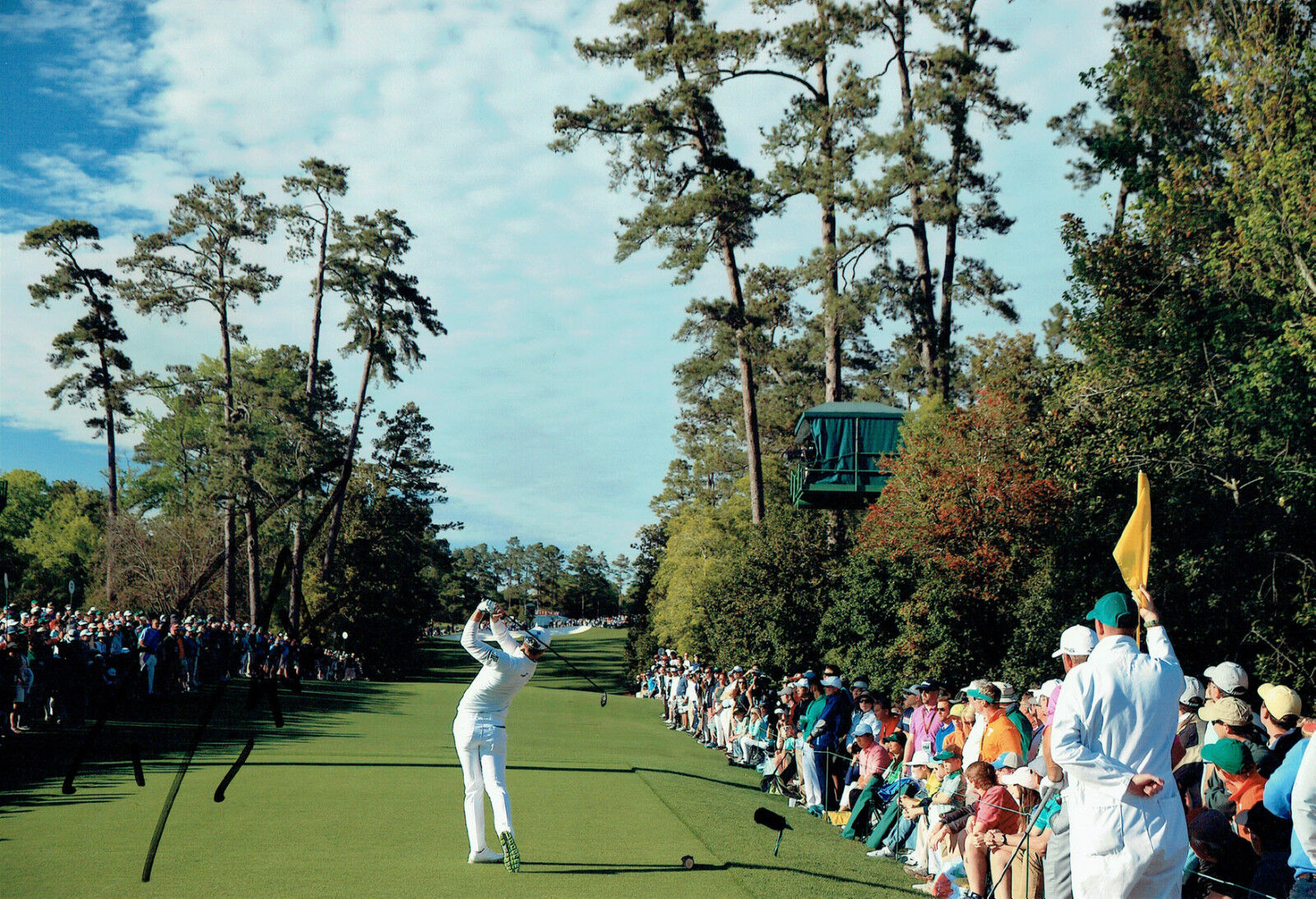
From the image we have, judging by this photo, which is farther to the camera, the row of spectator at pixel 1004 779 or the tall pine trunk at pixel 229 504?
the tall pine trunk at pixel 229 504

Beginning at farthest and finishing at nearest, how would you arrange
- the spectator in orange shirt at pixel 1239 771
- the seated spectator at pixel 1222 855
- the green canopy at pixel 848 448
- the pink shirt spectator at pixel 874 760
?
the green canopy at pixel 848 448
the pink shirt spectator at pixel 874 760
the spectator in orange shirt at pixel 1239 771
the seated spectator at pixel 1222 855

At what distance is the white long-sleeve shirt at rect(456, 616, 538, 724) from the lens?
9.35 meters

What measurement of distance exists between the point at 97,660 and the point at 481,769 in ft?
45.5

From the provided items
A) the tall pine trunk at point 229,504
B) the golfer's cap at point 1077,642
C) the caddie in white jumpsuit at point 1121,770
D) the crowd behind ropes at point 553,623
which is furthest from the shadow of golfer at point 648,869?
the tall pine trunk at point 229,504

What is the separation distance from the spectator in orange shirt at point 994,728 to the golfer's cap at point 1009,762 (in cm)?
6

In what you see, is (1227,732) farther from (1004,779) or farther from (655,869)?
(655,869)

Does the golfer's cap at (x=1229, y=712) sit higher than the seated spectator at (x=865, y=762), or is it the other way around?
the golfer's cap at (x=1229, y=712)

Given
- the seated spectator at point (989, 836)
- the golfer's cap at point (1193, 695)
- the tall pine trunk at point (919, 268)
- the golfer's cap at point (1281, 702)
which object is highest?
the tall pine trunk at point (919, 268)

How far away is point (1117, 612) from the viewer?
18.6ft

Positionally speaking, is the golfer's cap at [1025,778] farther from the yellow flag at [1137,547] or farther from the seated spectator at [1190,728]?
the yellow flag at [1137,547]

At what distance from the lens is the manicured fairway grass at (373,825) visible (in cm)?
815

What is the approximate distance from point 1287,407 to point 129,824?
21143mm

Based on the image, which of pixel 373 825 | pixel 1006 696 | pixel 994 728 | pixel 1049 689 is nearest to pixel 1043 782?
pixel 1049 689

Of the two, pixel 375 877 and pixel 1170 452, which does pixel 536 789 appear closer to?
pixel 375 877
